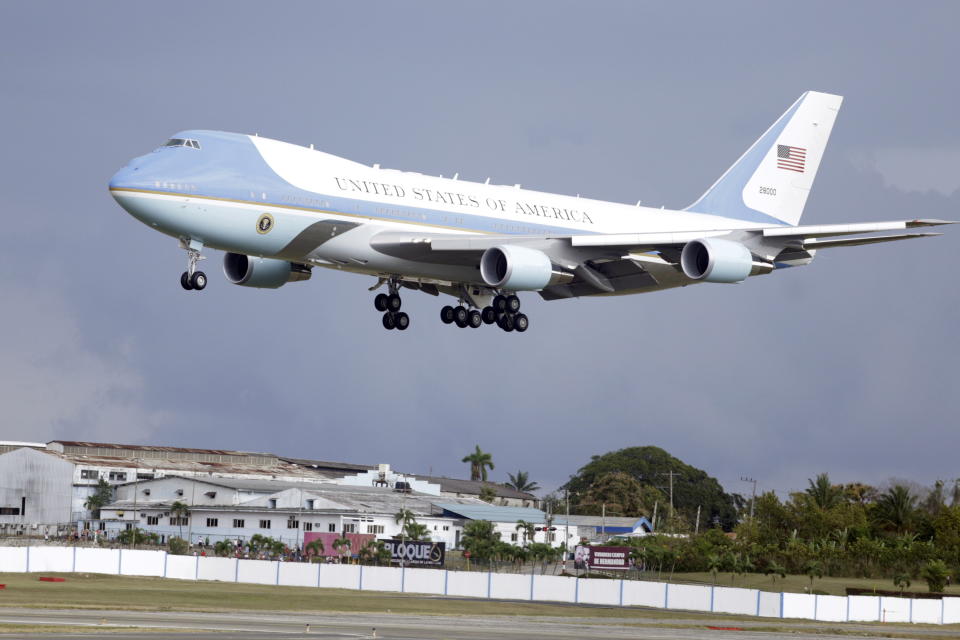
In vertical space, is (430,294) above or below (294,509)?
above

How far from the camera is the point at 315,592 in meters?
71.3

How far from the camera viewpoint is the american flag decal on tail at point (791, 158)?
7556 cm

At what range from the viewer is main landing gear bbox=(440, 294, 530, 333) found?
200 ft

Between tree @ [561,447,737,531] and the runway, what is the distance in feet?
409

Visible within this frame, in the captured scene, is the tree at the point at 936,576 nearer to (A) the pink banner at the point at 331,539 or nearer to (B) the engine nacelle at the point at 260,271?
(A) the pink banner at the point at 331,539

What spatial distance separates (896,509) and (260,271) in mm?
77546

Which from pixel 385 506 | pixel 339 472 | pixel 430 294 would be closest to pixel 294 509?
pixel 385 506

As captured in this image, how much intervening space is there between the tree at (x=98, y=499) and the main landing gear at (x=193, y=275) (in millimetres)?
82850

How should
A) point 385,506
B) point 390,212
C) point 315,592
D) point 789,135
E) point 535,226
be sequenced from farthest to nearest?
point 385,506 < point 789,135 < point 315,592 < point 535,226 < point 390,212

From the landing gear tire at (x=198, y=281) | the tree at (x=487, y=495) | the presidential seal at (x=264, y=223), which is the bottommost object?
the tree at (x=487, y=495)

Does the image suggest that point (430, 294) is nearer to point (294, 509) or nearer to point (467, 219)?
point (467, 219)

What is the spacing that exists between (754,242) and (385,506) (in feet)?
209

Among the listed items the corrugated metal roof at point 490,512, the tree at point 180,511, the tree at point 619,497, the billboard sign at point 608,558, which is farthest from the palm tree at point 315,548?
the tree at point 619,497

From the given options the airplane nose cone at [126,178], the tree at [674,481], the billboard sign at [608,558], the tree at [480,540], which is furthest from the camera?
the tree at [674,481]
